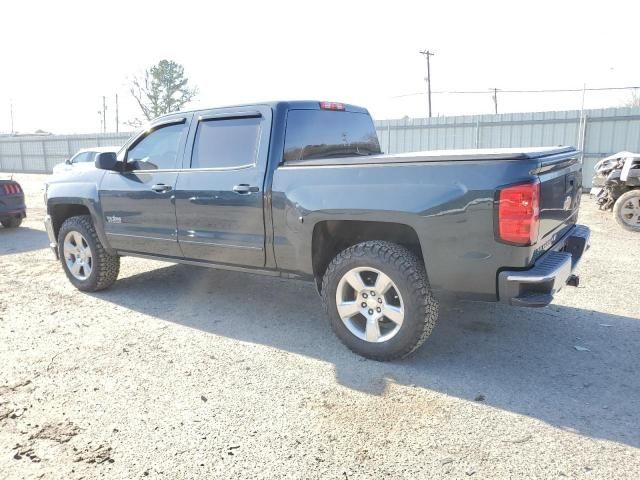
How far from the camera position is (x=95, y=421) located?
9.77 ft

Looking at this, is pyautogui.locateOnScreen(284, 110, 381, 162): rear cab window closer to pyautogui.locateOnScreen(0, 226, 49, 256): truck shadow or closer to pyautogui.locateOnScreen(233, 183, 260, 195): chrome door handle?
pyautogui.locateOnScreen(233, 183, 260, 195): chrome door handle

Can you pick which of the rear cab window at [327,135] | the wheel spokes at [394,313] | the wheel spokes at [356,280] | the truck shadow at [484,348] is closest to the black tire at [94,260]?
the truck shadow at [484,348]

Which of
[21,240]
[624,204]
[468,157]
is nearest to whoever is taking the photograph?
[468,157]

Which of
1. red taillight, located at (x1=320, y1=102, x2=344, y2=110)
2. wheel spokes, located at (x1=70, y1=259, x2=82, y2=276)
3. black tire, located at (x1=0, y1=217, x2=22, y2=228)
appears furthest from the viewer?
black tire, located at (x1=0, y1=217, x2=22, y2=228)

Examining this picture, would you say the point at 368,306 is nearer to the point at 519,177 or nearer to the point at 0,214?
the point at 519,177

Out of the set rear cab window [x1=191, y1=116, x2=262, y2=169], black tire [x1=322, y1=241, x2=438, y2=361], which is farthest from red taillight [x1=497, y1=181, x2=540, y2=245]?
rear cab window [x1=191, y1=116, x2=262, y2=169]

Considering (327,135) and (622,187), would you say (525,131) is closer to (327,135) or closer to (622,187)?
→ (622,187)

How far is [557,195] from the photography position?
11.5 feet

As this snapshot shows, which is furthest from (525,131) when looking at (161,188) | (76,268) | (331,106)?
(76,268)

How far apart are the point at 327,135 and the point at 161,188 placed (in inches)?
63.5

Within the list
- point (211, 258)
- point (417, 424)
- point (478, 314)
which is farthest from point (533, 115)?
point (417, 424)

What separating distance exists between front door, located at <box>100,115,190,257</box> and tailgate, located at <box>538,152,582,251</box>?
3.10 m

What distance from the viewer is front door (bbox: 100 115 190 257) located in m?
4.75

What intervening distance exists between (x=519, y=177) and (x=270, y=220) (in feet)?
6.21
